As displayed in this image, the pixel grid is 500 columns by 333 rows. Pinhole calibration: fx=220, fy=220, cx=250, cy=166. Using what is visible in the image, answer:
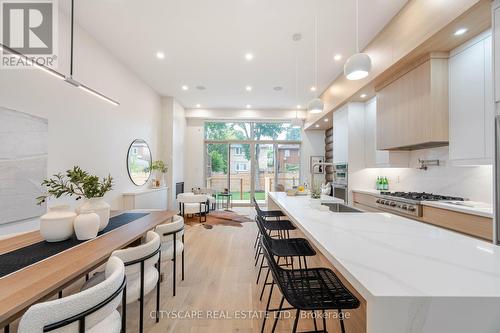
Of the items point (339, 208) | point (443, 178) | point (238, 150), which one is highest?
point (238, 150)

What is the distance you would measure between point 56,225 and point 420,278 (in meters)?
2.37

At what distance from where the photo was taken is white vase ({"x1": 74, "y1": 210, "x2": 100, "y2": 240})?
71.2 inches

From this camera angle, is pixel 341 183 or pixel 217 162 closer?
pixel 341 183

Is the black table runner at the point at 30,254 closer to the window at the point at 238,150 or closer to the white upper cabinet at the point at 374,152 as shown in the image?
the white upper cabinet at the point at 374,152

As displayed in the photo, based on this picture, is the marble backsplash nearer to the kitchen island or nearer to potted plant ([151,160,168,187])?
the kitchen island

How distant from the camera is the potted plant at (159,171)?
5.67m

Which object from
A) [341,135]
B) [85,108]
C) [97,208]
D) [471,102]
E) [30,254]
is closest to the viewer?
[30,254]

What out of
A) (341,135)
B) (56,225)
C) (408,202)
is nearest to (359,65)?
(408,202)

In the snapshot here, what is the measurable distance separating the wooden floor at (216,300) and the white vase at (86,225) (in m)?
0.86

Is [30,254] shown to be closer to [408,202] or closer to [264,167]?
[408,202]

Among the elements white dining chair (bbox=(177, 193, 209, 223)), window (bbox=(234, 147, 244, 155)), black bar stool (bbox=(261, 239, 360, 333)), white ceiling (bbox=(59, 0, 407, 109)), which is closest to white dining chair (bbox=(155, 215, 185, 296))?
black bar stool (bbox=(261, 239, 360, 333))

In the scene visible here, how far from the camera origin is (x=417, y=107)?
2.89 meters

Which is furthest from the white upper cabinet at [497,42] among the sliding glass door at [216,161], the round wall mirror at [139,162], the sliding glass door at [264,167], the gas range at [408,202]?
the sliding glass door at [216,161]

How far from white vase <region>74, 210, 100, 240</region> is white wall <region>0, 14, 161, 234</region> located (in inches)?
47.0
